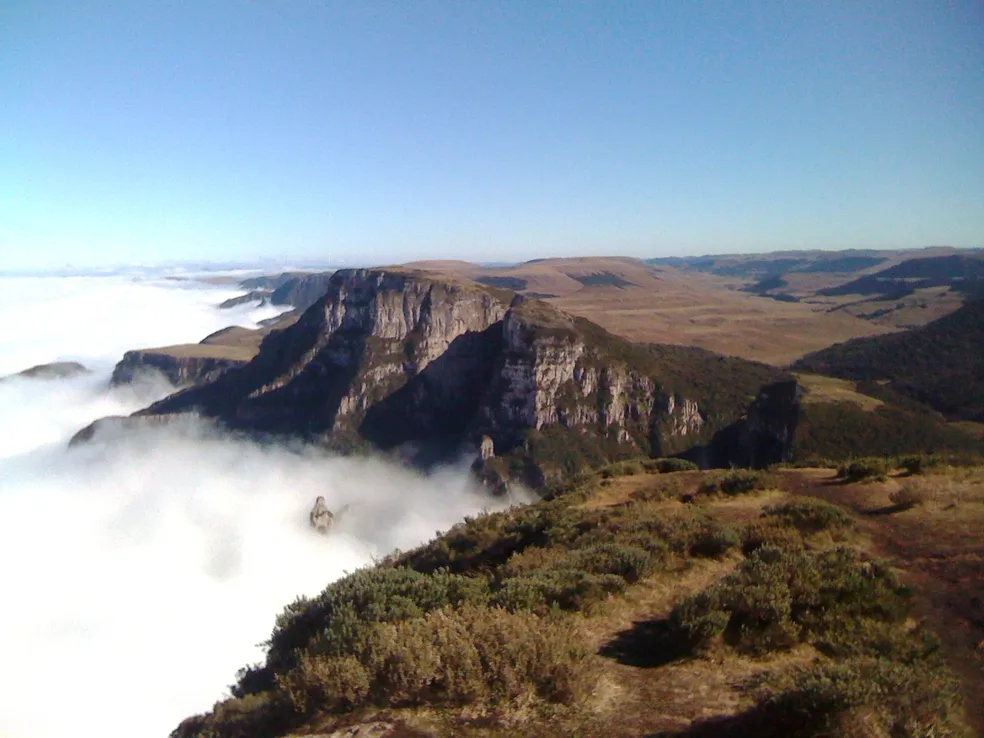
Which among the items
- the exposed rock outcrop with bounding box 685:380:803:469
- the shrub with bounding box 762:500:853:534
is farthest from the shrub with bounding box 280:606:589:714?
the exposed rock outcrop with bounding box 685:380:803:469

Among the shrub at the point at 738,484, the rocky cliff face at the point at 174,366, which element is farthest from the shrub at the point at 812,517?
the rocky cliff face at the point at 174,366

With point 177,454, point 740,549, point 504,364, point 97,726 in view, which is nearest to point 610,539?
point 740,549

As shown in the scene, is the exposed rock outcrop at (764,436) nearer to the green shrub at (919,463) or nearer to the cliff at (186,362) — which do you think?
the green shrub at (919,463)

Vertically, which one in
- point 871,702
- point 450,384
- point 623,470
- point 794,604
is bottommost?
point 450,384

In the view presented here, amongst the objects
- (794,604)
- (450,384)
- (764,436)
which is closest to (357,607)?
(794,604)

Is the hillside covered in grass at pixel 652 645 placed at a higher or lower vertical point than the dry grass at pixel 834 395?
higher

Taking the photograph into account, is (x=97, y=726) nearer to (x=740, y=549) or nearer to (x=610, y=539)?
(x=610, y=539)

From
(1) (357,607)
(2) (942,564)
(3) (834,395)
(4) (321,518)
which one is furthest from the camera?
(4) (321,518)

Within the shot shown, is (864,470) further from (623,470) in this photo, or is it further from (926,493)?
(623,470)
